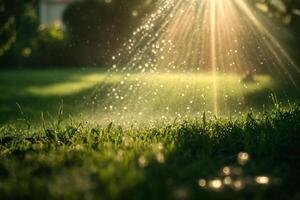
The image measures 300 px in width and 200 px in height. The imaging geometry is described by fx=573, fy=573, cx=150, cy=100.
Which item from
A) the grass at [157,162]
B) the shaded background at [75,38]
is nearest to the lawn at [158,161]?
the grass at [157,162]

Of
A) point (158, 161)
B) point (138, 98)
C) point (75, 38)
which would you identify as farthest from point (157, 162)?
point (75, 38)

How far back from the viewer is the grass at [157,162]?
9.02 feet

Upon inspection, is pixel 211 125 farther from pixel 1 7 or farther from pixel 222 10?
pixel 1 7

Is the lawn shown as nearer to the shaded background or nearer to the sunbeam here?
the sunbeam

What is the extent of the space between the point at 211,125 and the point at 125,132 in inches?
32.7

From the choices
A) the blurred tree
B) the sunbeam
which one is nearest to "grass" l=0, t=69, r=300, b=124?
the sunbeam

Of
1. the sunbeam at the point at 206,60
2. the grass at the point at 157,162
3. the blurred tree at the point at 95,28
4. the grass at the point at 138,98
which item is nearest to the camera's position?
the grass at the point at 157,162

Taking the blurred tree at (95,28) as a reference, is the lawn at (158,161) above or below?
above

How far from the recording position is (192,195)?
265 cm

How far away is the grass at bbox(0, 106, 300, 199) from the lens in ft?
9.02

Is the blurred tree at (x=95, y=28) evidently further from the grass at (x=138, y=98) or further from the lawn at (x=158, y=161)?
the lawn at (x=158, y=161)

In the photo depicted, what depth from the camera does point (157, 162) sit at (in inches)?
133

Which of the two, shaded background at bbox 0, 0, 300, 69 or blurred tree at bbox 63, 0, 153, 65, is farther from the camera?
shaded background at bbox 0, 0, 300, 69

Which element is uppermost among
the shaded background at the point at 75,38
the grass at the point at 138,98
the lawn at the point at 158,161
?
the lawn at the point at 158,161
